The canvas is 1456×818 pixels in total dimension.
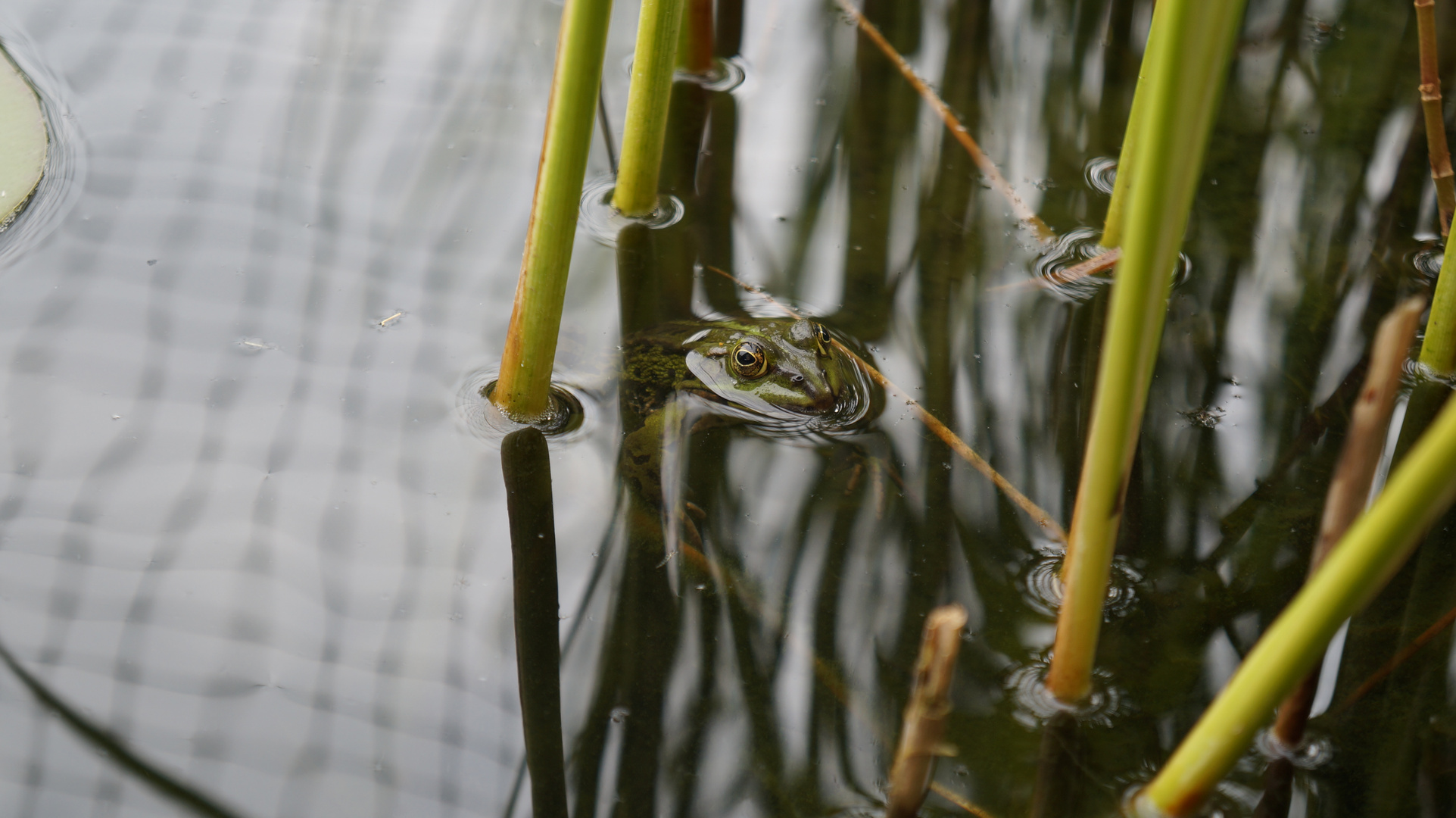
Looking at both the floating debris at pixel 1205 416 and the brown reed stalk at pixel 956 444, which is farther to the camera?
the floating debris at pixel 1205 416

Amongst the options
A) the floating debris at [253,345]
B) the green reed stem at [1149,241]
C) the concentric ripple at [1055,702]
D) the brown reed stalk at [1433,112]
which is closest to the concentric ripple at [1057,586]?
the concentric ripple at [1055,702]

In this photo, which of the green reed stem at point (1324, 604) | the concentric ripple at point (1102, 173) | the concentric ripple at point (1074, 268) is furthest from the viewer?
the concentric ripple at point (1102, 173)

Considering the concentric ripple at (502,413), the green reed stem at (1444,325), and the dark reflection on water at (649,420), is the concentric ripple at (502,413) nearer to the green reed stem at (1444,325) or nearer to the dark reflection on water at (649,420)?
the dark reflection on water at (649,420)

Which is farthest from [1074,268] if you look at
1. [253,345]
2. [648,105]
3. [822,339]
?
[253,345]

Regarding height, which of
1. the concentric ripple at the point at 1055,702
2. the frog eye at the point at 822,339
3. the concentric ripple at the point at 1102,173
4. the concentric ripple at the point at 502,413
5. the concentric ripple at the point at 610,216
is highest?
the concentric ripple at the point at 1102,173

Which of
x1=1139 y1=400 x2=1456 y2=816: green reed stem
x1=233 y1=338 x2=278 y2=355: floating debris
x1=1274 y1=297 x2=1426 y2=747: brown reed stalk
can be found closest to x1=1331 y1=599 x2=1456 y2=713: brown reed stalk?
x1=1274 y1=297 x2=1426 y2=747: brown reed stalk

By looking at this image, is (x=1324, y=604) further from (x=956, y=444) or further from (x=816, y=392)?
(x=816, y=392)
